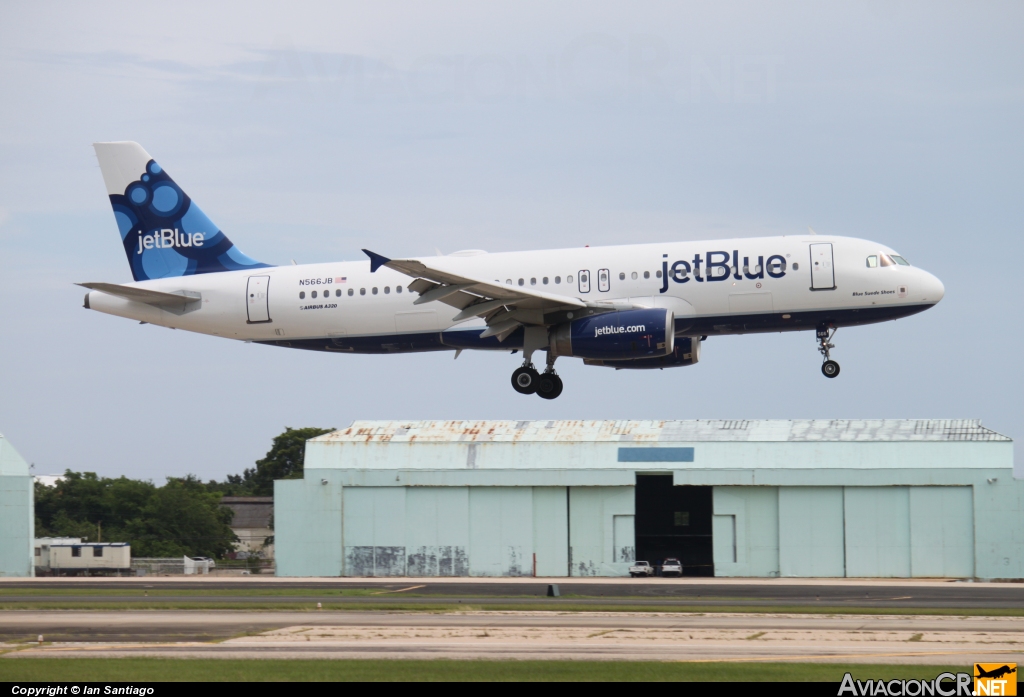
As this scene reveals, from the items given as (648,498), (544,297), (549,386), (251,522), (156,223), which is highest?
(156,223)

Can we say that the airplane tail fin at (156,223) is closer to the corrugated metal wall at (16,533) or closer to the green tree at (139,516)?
the corrugated metal wall at (16,533)

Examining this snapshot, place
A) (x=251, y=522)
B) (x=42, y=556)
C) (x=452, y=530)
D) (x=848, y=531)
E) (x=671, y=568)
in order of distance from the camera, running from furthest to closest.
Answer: (x=251, y=522) → (x=42, y=556) → (x=452, y=530) → (x=671, y=568) → (x=848, y=531)

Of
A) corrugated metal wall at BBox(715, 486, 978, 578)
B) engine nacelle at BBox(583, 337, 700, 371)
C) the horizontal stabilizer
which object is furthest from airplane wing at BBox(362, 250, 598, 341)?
corrugated metal wall at BBox(715, 486, 978, 578)

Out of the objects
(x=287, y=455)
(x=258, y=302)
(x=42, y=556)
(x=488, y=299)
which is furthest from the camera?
(x=287, y=455)

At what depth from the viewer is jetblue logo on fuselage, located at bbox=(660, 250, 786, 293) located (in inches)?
1603

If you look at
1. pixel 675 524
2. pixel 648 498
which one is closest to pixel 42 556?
pixel 648 498

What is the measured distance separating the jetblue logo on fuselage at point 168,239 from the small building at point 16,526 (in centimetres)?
2992

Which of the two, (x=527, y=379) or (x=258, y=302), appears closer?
(x=527, y=379)

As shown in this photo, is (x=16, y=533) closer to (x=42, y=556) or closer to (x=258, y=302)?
(x=42, y=556)

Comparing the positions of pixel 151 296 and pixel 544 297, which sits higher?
pixel 151 296

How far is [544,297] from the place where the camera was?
4056cm

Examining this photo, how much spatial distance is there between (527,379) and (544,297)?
4.50m

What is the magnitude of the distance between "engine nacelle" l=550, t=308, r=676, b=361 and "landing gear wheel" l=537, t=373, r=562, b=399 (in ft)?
6.74

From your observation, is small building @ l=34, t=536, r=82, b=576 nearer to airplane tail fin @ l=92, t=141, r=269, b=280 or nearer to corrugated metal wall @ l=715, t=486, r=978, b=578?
airplane tail fin @ l=92, t=141, r=269, b=280
